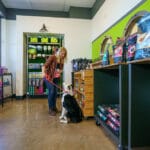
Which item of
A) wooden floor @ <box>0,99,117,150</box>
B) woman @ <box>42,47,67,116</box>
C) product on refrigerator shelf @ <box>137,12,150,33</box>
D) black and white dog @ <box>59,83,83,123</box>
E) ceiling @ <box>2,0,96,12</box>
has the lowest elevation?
wooden floor @ <box>0,99,117,150</box>

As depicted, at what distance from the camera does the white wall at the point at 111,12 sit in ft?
10.4

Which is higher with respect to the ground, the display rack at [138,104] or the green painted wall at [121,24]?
the green painted wall at [121,24]

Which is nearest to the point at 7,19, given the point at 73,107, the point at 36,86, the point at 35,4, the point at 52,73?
the point at 35,4

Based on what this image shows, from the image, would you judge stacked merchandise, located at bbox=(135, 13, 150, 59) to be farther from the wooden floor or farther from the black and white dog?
the black and white dog

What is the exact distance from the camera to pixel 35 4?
6.06 meters

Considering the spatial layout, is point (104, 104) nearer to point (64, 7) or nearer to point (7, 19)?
point (64, 7)

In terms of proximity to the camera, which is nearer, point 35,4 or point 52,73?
point 52,73

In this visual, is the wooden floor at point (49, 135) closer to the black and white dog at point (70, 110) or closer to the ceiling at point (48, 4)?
the black and white dog at point (70, 110)

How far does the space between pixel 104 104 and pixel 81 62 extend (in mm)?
2627

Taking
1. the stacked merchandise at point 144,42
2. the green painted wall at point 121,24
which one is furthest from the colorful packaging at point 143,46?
the green painted wall at point 121,24

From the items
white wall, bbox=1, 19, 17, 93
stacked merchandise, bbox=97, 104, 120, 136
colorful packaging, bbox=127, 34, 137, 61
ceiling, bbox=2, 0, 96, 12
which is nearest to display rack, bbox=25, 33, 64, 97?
white wall, bbox=1, 19, 17, 93

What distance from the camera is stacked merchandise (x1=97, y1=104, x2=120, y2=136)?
6.95ft

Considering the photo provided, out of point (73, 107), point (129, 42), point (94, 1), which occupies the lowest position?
point (73, 107)

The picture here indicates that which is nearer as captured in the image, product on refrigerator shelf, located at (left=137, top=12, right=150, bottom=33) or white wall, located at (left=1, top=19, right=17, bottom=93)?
product on refrigerator shelf, located at (left=137, top=12, right=150, bottom=33)
